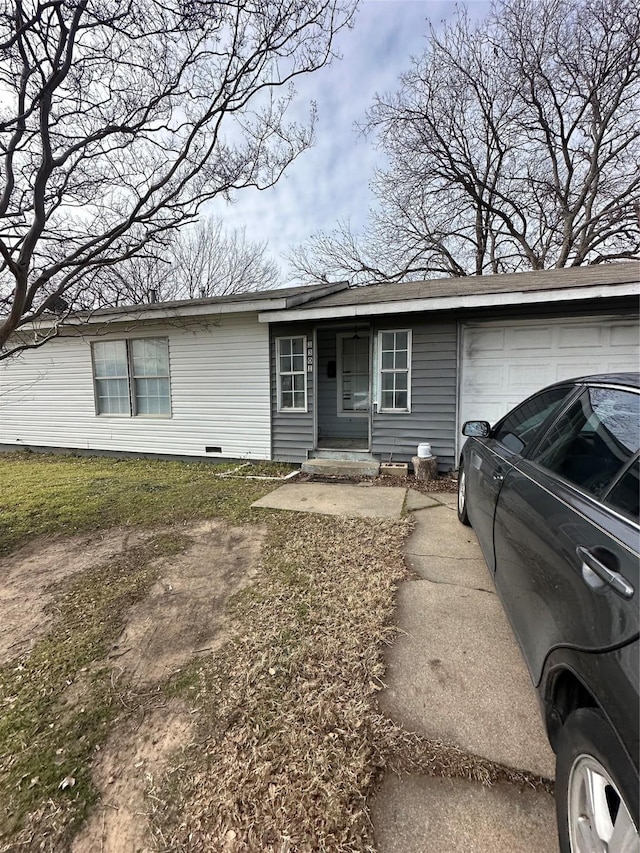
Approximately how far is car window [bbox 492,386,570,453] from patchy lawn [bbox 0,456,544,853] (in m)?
1.36

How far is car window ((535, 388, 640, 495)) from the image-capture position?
4.71 feet

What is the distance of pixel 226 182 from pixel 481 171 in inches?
537

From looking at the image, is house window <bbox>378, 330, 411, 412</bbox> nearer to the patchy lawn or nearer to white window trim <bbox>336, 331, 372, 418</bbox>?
white window trim <bbox>336, 331, 372, 418</bbox>

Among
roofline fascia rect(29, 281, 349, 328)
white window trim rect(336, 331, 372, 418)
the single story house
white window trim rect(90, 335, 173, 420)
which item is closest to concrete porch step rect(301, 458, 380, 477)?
the single story house

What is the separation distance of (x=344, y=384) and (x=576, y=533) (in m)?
7.37

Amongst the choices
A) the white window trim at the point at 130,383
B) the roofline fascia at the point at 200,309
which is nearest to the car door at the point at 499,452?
the roofline fascia at the point at 200,309

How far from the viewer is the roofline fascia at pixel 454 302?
506 cm

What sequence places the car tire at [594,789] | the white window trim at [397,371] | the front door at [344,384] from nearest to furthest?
1. the car tire at [594,789]
2. the white window trim at [397,371]
3. the front door at [344,384]

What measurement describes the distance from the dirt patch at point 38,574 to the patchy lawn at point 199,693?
18 millimetres

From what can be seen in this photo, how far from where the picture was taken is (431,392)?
6406 mm

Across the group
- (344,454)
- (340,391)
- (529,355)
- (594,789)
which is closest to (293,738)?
(594,789)

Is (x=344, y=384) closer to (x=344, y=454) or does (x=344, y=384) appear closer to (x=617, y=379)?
(x=344, y=454)

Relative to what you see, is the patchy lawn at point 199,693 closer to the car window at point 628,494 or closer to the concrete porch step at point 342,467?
the car window at point 628,494

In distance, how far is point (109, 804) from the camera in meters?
1.44
